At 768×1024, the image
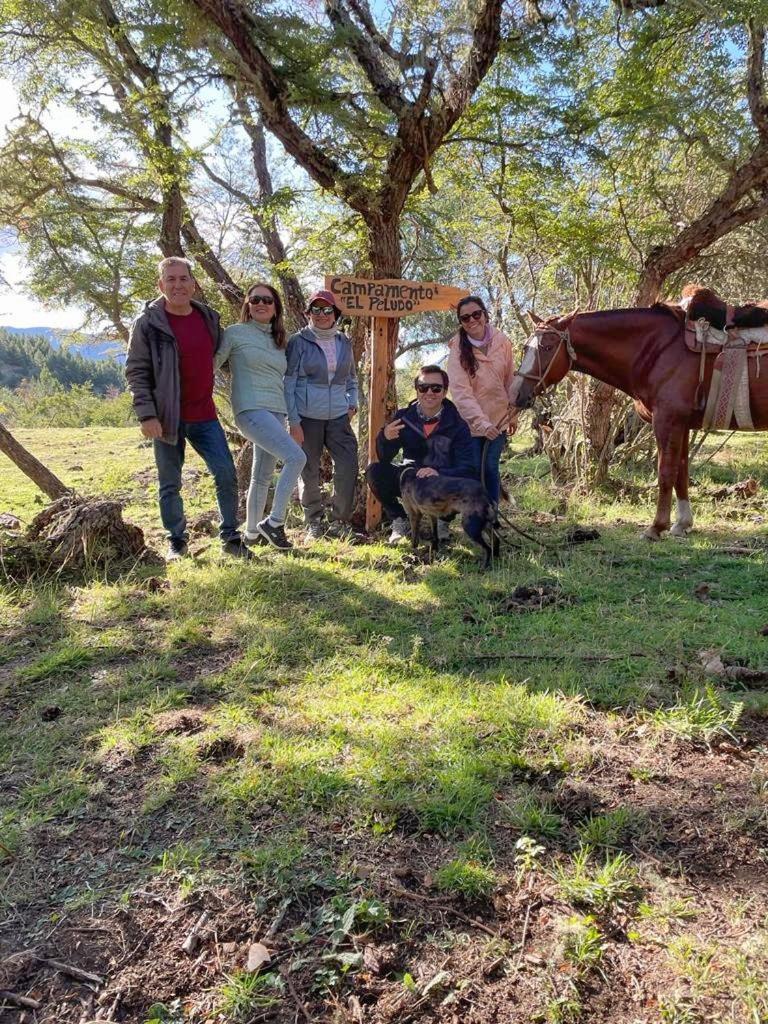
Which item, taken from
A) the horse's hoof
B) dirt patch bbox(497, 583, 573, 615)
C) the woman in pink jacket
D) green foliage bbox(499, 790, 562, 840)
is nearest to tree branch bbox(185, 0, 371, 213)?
the woman in pink jacket

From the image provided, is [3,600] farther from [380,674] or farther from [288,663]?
[380,674]

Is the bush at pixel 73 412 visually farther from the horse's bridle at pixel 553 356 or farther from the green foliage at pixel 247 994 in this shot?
the green foliage at pixel 247 994

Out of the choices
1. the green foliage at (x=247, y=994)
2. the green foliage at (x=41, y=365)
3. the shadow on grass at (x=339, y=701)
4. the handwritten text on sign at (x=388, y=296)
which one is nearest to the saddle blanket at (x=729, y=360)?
the shadow on grass at (x=339, y=701)

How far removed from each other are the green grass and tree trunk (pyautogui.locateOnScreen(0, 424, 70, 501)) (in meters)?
3.01

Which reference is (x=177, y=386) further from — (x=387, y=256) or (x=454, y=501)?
(x=387, y=256)

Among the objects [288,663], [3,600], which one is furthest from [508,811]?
[3,600]

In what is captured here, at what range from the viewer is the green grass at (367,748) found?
1.65 meters

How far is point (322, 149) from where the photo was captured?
5414mm

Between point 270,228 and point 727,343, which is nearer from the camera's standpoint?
point 727,343

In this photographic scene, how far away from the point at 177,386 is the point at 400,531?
2.15m

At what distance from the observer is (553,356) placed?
204 inches

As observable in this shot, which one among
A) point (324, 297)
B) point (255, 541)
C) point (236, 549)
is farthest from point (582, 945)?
point (324, 297)

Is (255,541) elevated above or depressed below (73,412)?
below

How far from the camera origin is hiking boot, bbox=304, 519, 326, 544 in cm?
537
